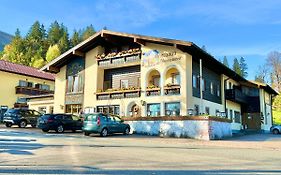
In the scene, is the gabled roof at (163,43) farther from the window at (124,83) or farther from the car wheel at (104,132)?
the car wheel at (104,132)

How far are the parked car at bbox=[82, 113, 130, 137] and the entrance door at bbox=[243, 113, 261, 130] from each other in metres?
23.3

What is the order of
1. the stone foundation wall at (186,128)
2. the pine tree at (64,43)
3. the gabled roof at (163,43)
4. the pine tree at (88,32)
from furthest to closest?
the pine tree at (88,32), the pine tree at (64,43), the gabled roof at (163,43), the stone foundation wall at (186,128)

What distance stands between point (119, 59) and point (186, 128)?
10.4m

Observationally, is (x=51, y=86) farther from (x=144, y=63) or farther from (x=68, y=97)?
(x=144, y=63)

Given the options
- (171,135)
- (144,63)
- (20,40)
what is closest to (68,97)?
(144,63)

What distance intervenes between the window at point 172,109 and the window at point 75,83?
9.73 meters

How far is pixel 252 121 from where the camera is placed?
135 ft

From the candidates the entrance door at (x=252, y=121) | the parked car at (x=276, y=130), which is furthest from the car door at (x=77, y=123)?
the parked car at (x=276, y=130)

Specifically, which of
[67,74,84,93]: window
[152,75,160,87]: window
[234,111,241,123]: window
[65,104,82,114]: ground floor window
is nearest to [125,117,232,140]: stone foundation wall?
[152,75,160,87]: window

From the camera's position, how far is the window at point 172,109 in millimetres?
26336

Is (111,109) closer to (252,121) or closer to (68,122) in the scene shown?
(68,122)

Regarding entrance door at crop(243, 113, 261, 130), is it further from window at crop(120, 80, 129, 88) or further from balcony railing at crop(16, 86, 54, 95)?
balcony railing at crop(16, 86, 54, 95)

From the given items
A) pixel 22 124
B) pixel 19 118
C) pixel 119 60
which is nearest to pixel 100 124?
pixel 119 60

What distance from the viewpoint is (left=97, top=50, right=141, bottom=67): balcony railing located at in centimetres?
2936
